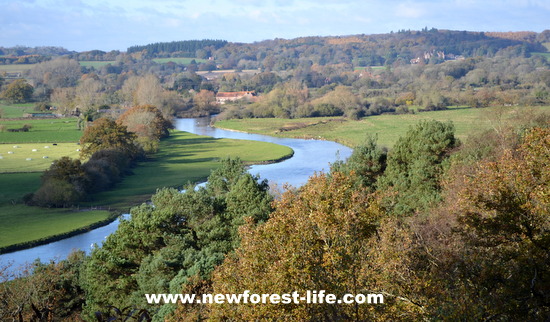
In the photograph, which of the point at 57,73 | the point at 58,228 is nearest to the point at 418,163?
the point at 58,228

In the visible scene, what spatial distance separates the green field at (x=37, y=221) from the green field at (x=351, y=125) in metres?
25.3

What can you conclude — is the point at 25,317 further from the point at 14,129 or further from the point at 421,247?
the point at 14,129

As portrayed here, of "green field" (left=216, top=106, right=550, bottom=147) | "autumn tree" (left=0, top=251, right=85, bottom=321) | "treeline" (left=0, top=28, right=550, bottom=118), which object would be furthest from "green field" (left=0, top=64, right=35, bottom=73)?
"autumn tree" (left=0, top=251, right=85, bottom=321)

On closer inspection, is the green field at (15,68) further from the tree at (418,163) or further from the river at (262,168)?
the tree at (418,163)

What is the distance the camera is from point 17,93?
8850 cm

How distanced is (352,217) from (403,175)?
1446 centimetres

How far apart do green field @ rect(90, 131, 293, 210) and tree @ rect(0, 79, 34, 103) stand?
1602 inches

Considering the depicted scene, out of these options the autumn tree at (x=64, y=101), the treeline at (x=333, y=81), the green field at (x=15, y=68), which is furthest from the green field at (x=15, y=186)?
the green field at (x=15, y=68)

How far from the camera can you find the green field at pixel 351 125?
5092cm

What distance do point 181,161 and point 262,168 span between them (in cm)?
750

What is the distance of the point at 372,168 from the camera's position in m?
22.5

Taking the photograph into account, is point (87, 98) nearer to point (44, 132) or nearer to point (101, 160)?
point (44, 132)

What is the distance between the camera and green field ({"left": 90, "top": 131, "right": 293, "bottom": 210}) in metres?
32.3

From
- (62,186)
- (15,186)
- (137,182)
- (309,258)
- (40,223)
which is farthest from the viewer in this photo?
(137,182)
